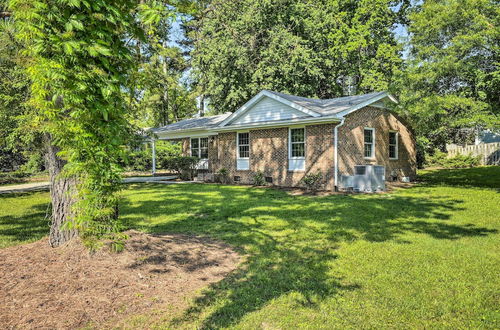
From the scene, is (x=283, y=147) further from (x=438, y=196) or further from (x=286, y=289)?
(x=286, y=289)

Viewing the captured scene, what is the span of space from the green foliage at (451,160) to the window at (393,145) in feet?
36.8

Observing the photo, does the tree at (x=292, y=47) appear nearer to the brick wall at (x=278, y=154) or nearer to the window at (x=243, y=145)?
the window at (x=243, y=145)

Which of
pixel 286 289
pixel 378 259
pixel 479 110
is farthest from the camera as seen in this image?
pixel 479 110

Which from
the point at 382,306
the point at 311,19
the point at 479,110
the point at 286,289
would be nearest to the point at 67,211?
the point at 286,289

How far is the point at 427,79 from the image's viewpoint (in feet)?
49.0

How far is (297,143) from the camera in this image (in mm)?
14305

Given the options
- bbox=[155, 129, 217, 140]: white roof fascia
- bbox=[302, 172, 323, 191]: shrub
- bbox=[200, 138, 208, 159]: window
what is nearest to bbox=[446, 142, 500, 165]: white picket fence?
bbox=[302, 172, 323, 191]: shrub

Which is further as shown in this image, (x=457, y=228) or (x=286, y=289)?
(x=457, y=228)

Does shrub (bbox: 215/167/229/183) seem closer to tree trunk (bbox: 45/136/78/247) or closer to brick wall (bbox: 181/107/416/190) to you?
brick wall (bbox: 181/107/416/190)

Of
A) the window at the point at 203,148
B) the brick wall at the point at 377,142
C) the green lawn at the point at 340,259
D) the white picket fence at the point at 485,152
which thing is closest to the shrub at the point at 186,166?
the window at the point at 203,148

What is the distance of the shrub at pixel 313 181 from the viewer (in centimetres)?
1334

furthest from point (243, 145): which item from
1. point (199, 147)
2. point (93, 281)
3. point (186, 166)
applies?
point (93, 281)

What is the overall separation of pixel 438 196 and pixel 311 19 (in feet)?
63.8

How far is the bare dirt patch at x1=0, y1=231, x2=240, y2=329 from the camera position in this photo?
3105 millimetres
